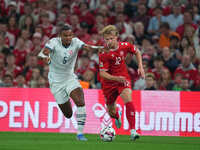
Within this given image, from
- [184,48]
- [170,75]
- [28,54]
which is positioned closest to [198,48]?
[184,48]

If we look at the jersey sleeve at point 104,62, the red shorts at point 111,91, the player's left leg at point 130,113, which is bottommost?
the player's left leg at point 130,113

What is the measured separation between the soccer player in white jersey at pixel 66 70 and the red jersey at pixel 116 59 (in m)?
0.39

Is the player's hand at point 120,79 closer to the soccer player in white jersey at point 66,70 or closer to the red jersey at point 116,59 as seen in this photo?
the red jersey at point 116,59

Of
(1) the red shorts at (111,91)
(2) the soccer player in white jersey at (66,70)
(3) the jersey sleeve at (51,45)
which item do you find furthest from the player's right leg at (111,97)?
(3) the jersey sleeve at (51,45)

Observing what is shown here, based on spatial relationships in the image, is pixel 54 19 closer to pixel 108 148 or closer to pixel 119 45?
pixel 119 45

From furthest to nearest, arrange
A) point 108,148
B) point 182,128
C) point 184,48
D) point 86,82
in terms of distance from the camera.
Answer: point 184,48 < point 86,82 < point 182,128 < point 108,148

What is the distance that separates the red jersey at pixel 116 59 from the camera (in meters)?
10.5

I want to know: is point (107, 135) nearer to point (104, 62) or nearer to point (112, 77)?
A: point (112, 77)

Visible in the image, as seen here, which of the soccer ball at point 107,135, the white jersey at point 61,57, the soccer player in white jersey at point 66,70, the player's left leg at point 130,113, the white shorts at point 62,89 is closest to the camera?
the player's left leg at point 130,113

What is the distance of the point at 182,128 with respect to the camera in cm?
1311

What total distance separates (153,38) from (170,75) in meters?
1.93

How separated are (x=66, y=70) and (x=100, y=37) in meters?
5.90

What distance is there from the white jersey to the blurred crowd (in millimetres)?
3806

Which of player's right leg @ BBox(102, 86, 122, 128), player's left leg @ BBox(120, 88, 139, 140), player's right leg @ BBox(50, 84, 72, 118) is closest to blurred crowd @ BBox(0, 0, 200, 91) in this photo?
player's right leg @ BBox(102, 86, 122, 128)
